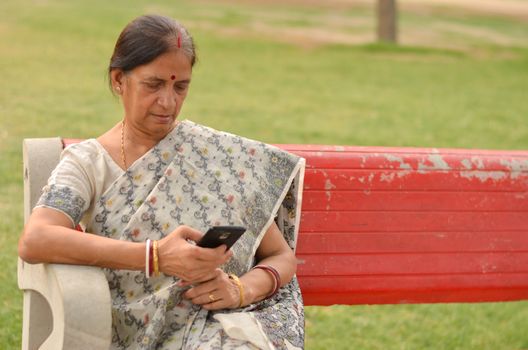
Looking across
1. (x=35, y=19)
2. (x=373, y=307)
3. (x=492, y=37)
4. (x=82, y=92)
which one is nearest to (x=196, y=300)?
(x=373, y=307)

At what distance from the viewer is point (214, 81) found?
14.9 m

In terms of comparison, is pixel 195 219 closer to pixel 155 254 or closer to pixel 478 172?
pixel 155 254

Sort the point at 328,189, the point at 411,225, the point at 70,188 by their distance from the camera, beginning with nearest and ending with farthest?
the point at 70,188 < the point at 328,189 < the point at 411,225

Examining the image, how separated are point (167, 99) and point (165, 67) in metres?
0.11

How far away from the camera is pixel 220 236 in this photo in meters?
3.21

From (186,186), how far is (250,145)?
0.32 m

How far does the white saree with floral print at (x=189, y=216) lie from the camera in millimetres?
3430

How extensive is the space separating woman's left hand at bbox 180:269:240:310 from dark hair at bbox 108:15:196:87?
73cm

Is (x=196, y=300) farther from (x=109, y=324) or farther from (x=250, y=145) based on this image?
(x=250, y=145)

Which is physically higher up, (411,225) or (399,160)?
(399,160)

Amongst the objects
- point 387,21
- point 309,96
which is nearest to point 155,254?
point 309,96

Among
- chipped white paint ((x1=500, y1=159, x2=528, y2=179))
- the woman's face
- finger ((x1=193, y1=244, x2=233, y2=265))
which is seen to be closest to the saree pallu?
the woman's face

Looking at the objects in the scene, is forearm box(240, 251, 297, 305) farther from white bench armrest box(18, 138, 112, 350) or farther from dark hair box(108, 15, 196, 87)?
dark hair box(108, 15, 196, 87)

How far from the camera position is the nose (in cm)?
355
